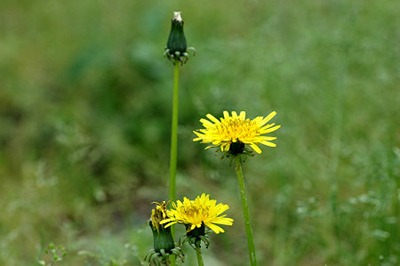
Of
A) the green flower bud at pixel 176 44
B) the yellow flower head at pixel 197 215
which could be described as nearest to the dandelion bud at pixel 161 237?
the yellow flower head at pixel 197 215

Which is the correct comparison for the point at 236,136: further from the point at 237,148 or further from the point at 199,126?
the point at 199,126

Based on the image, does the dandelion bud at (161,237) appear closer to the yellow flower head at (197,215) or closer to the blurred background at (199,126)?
the yellow flower head at (197,215)

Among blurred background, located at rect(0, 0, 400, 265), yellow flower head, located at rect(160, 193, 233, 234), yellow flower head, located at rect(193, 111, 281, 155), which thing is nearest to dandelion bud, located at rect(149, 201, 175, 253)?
yellow flower head, located at rect(160, 193, 233, 234)

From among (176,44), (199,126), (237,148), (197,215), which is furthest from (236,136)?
(199,126)

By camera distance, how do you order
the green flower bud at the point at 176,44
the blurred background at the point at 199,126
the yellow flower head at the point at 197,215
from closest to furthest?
the yellow flower head at the point at 197,215
the green flower bud at the point at 176,44
the blurred background at the point at 199,126


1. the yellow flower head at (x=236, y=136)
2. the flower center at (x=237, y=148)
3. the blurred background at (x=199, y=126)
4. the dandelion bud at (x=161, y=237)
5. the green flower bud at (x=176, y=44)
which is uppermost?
the blurred background at (x=199, y=126)

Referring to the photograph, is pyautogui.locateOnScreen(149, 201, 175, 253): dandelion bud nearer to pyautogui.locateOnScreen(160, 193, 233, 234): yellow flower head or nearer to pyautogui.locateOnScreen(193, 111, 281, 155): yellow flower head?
pyautogui.locateOnScreen(160, 193, 233, 234): yellow flower head

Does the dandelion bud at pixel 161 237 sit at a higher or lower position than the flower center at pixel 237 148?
lower

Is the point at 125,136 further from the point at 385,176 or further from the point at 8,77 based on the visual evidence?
the point at 385,176

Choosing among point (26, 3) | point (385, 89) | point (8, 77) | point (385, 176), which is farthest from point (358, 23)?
point (26, 3)
